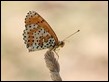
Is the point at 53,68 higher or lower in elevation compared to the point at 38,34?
lower

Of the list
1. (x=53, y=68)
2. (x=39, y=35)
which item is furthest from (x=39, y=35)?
(x=53, y=68)

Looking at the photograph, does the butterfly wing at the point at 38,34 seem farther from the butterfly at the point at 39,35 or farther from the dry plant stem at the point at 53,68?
the dry plant stem at the point at 53,68

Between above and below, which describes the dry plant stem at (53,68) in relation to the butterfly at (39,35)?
below

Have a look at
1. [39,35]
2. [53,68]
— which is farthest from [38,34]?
[53,68]

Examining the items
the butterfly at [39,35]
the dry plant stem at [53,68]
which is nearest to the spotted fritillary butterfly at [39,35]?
the butterfly at [39,35]

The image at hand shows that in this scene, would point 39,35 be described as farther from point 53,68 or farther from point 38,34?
point 53,68

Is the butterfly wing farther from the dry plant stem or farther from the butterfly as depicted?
the dry plant stem

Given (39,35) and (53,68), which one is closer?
(53,68)

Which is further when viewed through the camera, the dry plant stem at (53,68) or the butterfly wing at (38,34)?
→ the butterfly wing at (38,34)

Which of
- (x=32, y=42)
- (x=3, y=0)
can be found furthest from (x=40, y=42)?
(x=3, y=0)
